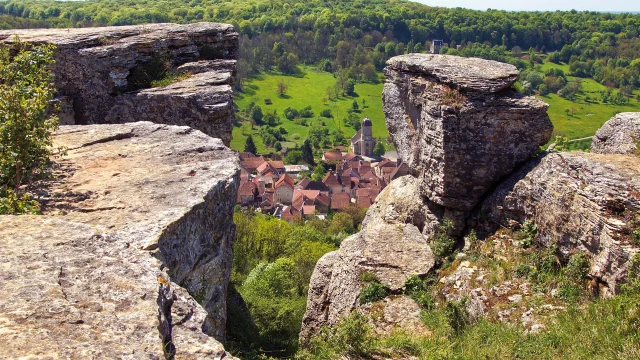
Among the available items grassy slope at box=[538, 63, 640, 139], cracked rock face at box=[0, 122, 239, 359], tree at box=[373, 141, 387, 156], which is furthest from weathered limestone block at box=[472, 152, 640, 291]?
tree at box=[373, 141, 387, 156]

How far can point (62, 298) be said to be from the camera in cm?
497

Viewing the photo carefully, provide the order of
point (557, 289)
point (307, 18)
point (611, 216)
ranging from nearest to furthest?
point (611, 216), point (557, 289), point (307, 18)

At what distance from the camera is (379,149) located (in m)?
104

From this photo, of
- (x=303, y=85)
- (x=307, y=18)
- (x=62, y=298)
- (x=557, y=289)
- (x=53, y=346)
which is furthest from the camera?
(x=307, y=18)

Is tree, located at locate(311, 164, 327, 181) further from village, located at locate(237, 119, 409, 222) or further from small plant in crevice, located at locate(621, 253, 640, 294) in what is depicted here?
small plant in crevice, located at locate(621, 253, 640, 294)

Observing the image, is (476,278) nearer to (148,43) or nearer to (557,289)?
(557,289)

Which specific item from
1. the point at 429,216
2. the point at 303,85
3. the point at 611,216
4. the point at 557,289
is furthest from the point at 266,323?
the point at 303,85

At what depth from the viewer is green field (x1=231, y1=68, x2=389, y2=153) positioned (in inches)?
4360

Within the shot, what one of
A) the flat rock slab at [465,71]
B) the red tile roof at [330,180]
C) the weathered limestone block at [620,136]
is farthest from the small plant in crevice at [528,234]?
the red tile roof at [330,180]

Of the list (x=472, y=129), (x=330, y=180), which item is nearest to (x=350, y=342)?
(x=472, y=129)

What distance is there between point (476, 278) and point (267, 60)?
442ft

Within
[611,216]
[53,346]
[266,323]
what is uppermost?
[53,346]

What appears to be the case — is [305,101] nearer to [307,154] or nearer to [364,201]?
[307,154]

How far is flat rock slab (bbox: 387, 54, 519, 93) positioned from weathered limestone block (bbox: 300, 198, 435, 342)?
4520mm
